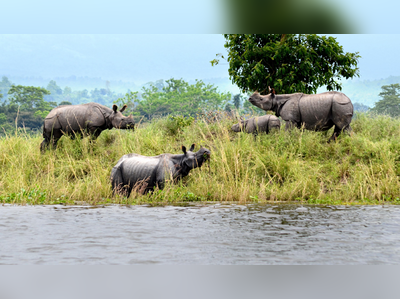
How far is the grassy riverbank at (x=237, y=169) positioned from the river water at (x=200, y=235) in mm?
1121

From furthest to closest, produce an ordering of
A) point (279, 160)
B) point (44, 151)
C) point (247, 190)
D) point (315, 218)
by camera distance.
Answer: point (44, 151) → point (279, 160) → point (247, 190) → point (315, 218)

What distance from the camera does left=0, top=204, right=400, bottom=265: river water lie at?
4.02 meters

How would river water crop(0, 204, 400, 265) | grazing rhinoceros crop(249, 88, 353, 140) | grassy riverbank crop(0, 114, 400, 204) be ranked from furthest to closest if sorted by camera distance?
1. grazing rhinoceros crop(249, 88, 353, 140)
2. grassy riverbank crop(0, 114, 400, 204)
3. river water crop(0, 204, 400, 265)

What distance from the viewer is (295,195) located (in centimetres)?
893

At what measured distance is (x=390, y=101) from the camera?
54375 millimetres

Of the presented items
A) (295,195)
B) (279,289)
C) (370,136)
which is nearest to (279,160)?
(295,195)

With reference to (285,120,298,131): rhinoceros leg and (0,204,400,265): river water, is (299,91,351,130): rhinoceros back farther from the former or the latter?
(0,204,400,265): river water

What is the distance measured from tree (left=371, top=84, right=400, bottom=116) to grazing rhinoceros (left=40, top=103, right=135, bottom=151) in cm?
4711

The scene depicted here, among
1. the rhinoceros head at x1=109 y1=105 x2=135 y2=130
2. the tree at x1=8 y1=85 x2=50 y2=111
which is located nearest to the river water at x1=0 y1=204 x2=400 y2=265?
the rhinoceros head at x1=109 y1=105 x2=135 y2=130

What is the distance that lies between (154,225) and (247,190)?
10.3ft

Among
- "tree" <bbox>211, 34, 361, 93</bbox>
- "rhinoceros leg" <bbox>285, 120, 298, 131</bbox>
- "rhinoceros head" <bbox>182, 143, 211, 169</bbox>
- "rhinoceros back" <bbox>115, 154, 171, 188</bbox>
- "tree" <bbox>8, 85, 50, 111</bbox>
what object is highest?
"tree" <bbox>8, 85, 50, 111</bbox>

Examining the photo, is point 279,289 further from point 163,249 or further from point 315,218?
point 315,218

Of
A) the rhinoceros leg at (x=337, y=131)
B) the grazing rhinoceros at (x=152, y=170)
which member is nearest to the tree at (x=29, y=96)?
the rhinoceros leg at (x=337, y=131)

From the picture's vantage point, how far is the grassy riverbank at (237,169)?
8.77m
